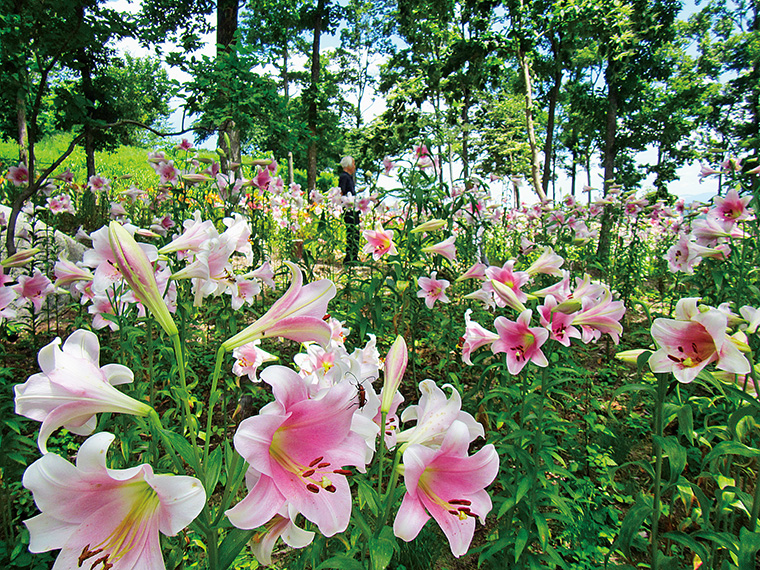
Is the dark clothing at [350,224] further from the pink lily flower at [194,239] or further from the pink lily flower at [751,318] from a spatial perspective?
the pink lily flower at [751,318]

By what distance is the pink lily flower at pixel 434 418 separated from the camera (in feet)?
2.31

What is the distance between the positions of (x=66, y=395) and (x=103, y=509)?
0.16 meters

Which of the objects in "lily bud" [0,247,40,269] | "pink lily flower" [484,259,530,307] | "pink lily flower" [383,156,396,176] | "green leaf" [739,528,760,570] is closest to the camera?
"green leaf" [739,528,760,570]

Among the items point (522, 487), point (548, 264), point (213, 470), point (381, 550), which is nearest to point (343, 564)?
point (381, 550)

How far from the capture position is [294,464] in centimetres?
57

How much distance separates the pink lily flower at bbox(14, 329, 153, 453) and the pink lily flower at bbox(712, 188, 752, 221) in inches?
127

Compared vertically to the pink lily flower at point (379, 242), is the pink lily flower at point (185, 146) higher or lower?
higher

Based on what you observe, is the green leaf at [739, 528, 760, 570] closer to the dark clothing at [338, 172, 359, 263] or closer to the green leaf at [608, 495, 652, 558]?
the green leaf at [608, 495, 652, 558]

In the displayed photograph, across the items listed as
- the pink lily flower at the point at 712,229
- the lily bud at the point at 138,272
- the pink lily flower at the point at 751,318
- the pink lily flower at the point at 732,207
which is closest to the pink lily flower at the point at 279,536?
the lily bud at the point at 138,272

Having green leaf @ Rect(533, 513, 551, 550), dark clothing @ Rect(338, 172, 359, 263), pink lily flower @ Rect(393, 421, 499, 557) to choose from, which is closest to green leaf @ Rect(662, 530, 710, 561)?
green leaf @ Rect(533, 513, 551, 550)

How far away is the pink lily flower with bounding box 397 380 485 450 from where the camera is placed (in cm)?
70

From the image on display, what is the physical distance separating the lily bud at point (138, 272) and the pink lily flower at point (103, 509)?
21cm

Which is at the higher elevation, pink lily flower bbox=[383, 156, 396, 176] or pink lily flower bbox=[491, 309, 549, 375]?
pink lily flower bbox=[383, 156, 396, 176]

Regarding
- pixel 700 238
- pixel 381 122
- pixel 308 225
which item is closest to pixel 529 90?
pixel 381 122
